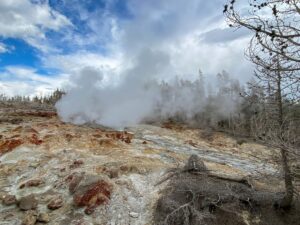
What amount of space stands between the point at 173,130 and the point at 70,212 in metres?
13.3

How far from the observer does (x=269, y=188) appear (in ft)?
33.1

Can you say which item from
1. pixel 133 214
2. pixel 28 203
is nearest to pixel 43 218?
pixel 28 203

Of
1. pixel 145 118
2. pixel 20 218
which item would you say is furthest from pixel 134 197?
pixel 145 118

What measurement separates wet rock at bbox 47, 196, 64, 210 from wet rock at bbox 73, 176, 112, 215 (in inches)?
15.7

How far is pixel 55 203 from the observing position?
28.8 ft

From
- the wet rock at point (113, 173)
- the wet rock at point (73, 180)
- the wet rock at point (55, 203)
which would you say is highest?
the wet rock at point (113, 173)

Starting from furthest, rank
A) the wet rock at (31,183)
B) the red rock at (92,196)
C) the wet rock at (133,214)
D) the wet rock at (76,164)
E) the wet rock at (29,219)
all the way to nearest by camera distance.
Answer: the wet rock at (76,164), the wet rock at (31,183), the red rock at (92,196), the wet rock at (133,214), the wet rock at (29,219)

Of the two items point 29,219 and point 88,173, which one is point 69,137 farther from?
point 29,219

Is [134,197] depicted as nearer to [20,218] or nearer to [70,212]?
[70,212]

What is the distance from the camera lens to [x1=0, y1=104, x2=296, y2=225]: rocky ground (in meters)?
8.40

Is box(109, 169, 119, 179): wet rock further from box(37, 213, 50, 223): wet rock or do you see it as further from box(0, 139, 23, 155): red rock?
box(0, 139, 23, 155): red rock

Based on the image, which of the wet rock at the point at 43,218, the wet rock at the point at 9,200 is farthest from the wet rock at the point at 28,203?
the wet rock at the point at 43,218

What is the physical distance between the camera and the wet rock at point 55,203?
28.5 feet

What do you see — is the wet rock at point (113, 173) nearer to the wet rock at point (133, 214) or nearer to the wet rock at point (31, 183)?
the wet rock at point (133, 214)
